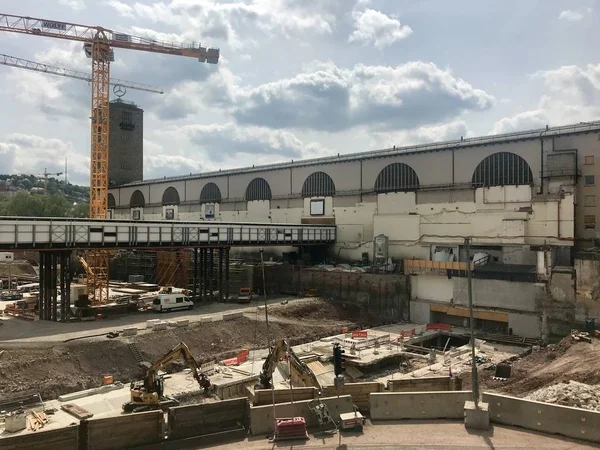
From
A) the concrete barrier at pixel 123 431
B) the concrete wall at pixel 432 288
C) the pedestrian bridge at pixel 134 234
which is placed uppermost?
the pedestrian bridge at pixel 134 234

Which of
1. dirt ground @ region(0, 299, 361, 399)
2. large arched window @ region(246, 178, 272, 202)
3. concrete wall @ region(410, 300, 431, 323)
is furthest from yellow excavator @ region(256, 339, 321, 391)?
large arched window @ region(246, 178, 272, 202)

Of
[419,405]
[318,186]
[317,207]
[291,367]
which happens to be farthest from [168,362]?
[318,186]

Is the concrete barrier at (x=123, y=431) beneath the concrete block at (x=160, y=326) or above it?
above

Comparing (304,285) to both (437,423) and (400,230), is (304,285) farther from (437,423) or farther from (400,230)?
(437,423)

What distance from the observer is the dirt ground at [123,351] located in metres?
24.9

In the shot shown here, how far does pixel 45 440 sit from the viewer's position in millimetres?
13461

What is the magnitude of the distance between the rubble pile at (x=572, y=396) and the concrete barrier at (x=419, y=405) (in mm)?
3652

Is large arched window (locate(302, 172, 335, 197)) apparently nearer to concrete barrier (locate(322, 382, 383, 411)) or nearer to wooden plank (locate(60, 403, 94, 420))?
wooden plank (locate(60, 403, 94, 420))

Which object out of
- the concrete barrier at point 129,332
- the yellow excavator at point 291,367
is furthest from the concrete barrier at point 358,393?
the concrete barrier at point 129,332

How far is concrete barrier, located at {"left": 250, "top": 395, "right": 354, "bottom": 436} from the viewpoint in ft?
49.3

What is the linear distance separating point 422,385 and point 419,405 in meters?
2.28

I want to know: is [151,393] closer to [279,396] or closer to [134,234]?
[279,396]

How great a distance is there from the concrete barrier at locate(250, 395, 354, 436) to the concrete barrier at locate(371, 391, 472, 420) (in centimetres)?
101

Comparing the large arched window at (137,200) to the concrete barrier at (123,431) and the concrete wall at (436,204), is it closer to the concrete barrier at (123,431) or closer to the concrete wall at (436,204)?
the concrete wall at (436,204)
